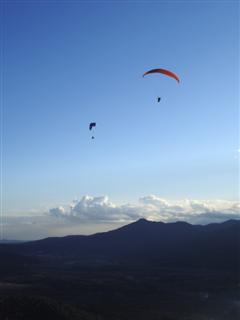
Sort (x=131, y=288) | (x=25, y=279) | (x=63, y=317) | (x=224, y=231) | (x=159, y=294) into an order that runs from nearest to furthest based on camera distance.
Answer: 1. (x=63, y=317)
2. (x=159, y=294)
3. (x=131, y=288)
4. (x=25, y=279)
5. (x=224, y=231)

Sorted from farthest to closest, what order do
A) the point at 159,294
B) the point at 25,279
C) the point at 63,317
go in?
the point at 25,279, the point at 159,294, the point at 63,317

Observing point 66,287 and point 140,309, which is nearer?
point 140,309

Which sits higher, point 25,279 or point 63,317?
point 63,317

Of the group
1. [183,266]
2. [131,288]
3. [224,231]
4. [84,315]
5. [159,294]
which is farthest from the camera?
[224,231]

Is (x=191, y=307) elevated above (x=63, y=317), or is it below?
below

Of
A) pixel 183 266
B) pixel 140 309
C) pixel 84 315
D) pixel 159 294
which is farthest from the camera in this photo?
pixel 183 266

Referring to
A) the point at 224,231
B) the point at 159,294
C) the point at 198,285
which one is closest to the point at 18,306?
the point at 159,294

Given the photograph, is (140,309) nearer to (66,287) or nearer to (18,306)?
(18,306)

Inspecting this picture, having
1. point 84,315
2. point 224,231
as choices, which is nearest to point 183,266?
point 224,231

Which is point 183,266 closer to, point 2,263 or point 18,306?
point 2,263
